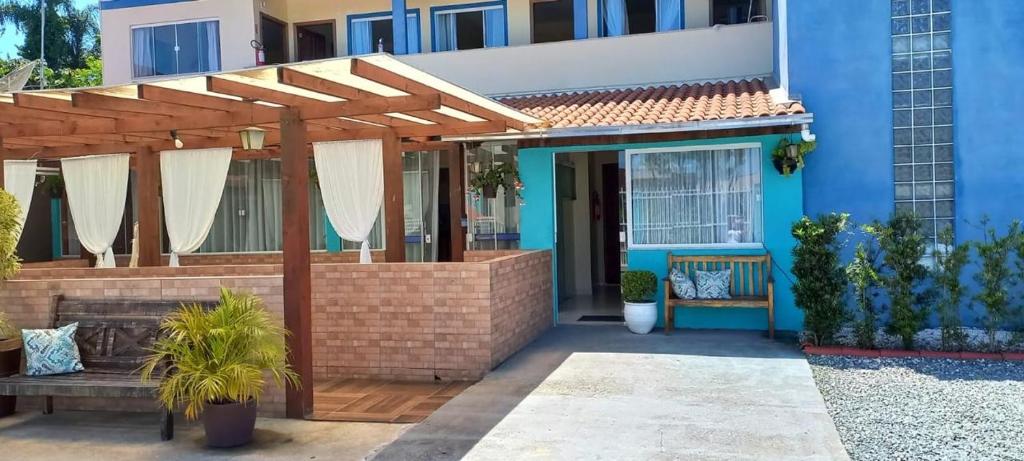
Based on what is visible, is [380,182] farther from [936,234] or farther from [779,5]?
[936,234]

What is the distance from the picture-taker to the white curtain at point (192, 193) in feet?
30.2

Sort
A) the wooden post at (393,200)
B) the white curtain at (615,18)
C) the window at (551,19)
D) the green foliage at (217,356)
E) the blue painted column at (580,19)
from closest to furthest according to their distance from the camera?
the green foliage at (217,356)
the wooden post at (393,200)
the blue painted column at (580,19)
the white curtain at (615,18)
the window at (551,19)

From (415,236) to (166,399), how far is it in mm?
6645

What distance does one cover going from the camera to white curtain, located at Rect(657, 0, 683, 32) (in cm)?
1260

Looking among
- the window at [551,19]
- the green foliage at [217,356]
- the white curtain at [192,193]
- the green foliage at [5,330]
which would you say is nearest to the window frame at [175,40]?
the white curtain at [192,193]

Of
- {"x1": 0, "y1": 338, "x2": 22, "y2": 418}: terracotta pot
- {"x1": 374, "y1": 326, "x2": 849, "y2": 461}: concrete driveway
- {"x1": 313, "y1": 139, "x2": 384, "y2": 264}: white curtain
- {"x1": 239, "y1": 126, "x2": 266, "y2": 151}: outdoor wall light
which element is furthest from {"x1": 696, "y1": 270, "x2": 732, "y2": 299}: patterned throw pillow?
{"x1": 0, "y1": 338, "x2": 22, "y2": 418}: terracotta pot

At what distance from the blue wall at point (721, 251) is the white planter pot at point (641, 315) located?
1.96ft

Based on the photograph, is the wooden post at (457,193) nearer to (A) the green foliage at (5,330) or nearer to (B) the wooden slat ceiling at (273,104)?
(B) the wooden slat ceiling at (273,104)

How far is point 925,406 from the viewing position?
6.20 meters

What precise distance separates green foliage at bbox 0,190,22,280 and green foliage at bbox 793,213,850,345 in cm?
804

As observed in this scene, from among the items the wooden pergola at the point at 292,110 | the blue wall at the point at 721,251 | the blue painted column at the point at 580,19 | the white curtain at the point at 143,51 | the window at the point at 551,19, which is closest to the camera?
the wooden pergola at the point at 292,110

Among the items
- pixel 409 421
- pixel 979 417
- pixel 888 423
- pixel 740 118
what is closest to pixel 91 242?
pixel 409 421

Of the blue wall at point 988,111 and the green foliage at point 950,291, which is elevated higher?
the blue wall at point 988,111

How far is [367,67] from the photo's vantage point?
223 inches
